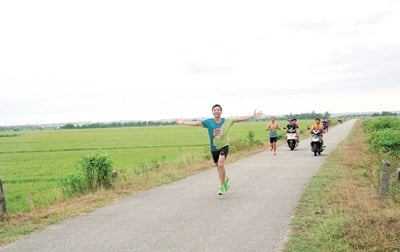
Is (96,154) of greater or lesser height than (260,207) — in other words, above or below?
above

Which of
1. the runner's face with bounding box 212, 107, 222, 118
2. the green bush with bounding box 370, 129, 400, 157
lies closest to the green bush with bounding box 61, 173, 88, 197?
the runner's face with bounding box 212, 107, 222, 118

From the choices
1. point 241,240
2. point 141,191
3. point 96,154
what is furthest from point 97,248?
point 96,154

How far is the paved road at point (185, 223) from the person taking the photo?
5848 millimetres

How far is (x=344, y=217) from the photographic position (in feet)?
22.1

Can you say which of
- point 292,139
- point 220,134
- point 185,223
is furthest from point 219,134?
point 292,139

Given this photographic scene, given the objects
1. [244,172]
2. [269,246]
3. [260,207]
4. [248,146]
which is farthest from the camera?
[248,146]

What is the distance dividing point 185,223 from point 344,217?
7.98ft

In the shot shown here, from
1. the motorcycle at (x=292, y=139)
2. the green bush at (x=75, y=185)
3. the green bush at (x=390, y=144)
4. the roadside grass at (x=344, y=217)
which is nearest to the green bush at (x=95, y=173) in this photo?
the green bush at (x=75, y=185)

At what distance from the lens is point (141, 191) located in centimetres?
1052

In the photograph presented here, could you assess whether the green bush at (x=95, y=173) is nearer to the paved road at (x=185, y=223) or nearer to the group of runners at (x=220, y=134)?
the paved road at (x=185, y=223)

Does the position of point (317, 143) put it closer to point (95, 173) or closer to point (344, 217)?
point (95, 173)

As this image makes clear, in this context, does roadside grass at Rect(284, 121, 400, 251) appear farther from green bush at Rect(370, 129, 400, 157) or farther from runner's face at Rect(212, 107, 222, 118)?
green bush at Rect(370, 129, 400, 157)

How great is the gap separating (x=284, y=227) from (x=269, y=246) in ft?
3.40

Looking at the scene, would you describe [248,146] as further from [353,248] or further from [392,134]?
[353,248]
